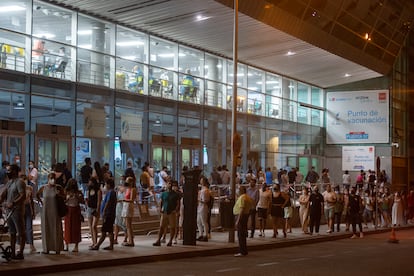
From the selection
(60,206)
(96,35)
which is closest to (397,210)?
(96,35)

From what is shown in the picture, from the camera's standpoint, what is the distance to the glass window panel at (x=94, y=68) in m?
27.0

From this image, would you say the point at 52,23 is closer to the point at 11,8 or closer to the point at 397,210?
the point at 11,8

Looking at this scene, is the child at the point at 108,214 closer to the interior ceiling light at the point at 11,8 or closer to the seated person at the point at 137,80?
the interior ceiling light at the point at 11,8

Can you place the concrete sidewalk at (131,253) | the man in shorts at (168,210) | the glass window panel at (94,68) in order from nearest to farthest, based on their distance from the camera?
the concrete sidewalk at (131,253), the man in shorts at (168,210), the glass window panel at (94,68)

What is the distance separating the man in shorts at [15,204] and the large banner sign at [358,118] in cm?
3414

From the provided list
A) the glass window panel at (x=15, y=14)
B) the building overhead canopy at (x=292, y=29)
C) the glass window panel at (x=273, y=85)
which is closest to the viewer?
the glass window panel at (x=15, y=14)

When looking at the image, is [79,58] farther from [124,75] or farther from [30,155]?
[30,155]

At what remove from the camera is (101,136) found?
27.6 meters

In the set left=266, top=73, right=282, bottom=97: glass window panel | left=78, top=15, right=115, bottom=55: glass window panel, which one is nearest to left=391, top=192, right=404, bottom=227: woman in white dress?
left=266, top=73, right=282, bottom=97: glass window panel

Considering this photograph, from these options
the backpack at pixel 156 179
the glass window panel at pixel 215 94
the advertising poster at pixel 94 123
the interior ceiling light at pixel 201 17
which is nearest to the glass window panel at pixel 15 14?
the advertising poster at pixel 94 123

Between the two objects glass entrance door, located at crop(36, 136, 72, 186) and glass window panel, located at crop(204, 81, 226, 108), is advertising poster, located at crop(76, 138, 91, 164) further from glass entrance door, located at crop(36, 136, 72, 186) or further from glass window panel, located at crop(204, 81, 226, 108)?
glass window panel, located at crop(204, 81, 226, 108)

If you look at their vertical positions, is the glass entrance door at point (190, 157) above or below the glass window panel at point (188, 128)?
below

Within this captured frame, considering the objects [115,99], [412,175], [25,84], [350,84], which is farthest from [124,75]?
[412,175]

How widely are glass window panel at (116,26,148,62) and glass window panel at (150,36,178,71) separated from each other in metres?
0.55
